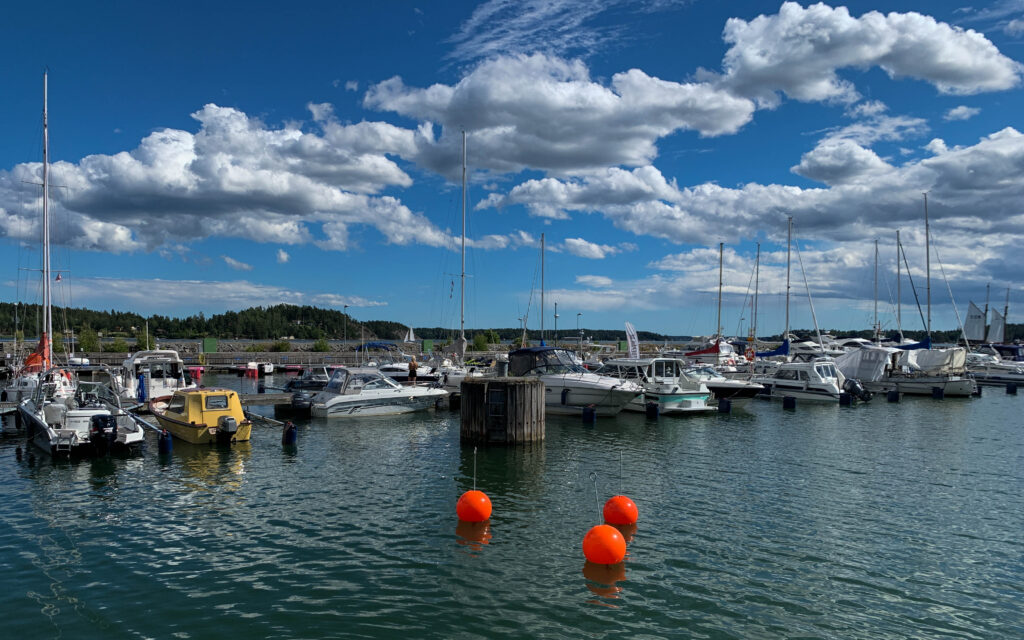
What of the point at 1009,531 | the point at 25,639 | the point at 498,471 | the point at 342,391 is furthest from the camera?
the point at 342,391

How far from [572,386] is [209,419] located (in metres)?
16.9

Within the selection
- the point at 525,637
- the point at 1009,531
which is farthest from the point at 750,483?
the point at 525,637

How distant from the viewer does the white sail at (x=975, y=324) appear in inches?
4013

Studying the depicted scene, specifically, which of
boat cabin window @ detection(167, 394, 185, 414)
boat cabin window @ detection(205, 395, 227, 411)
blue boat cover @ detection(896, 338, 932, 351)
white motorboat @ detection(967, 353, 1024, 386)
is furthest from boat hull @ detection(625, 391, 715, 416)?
white motorboat @ detection(967, 353, 1024, 386)

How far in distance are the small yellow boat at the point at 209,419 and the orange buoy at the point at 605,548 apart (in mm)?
16556

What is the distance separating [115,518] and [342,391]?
17838mm

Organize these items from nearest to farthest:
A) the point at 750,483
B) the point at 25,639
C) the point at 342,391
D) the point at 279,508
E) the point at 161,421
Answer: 1. the point at 25,639
2. the point at 279,508
3. the point at 750,483
4. the point at 161,421
5. the point at 342,391

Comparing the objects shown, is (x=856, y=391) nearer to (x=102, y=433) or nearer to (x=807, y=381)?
(x=807, y=381)

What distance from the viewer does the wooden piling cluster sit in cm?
2438

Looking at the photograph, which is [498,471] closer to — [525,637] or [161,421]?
[525,637]

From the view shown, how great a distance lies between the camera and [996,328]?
10375cm

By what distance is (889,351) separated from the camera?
50.7 m

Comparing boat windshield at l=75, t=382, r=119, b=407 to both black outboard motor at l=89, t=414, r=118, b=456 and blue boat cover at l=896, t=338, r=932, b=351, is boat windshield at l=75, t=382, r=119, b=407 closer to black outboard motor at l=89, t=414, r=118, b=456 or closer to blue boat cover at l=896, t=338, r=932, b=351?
black outboard motor at l=89, t=414, r=118, b=456

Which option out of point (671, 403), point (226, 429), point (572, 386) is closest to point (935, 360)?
point (671, 403)
